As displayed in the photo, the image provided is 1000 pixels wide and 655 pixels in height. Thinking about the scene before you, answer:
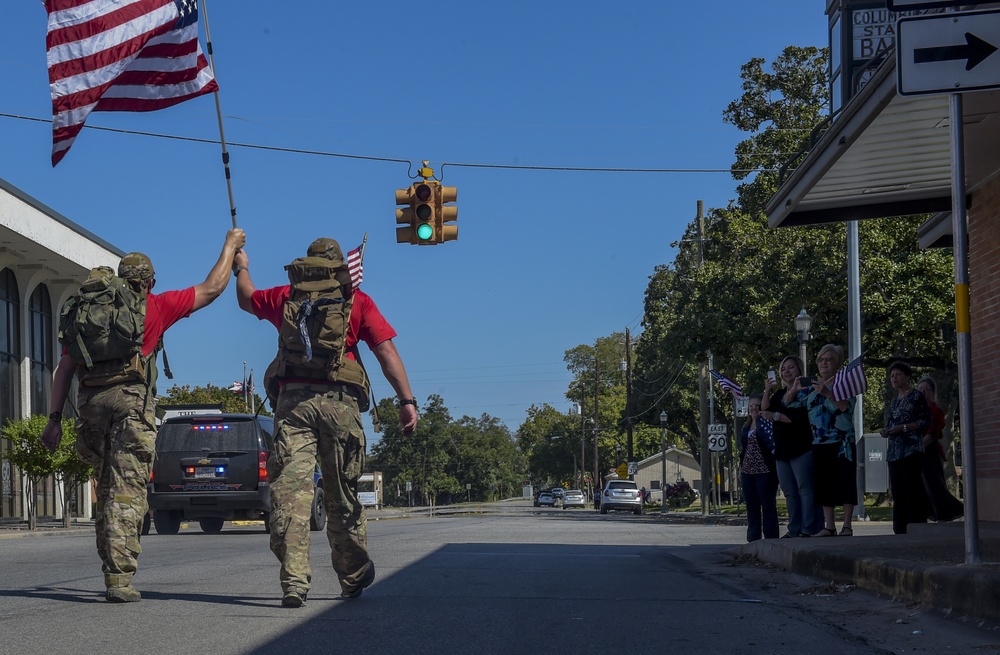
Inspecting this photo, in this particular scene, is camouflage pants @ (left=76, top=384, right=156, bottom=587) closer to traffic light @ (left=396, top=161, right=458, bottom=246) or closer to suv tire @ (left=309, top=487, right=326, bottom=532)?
suv tire @ (left=309, top=487, right=326, bottom=532)

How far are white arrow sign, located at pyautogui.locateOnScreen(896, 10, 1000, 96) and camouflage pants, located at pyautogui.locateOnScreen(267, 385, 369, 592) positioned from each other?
349cm

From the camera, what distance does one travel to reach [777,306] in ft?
98.2

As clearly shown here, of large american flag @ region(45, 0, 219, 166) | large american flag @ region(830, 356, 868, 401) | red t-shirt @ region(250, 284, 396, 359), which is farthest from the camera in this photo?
large american flag @ region(830, 356, 868, 401)

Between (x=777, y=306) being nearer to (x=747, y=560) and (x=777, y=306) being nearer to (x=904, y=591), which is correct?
(x=747, y=560)

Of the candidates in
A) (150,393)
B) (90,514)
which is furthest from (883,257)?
(90,514)

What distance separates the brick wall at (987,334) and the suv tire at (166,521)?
34.5 ft

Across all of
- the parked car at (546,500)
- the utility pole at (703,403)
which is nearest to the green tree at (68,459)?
the utility pole at (703,403)

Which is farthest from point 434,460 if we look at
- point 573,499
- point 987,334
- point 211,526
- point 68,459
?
point 987,334

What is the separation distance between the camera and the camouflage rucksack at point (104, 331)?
6961 mm

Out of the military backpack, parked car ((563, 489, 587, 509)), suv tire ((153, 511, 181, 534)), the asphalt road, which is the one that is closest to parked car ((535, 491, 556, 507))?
parked car ((563, 489, 587, 509))

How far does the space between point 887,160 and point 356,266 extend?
17.7ft

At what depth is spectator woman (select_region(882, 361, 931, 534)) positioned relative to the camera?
11242 millimetres

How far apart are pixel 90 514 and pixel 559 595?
131 ft

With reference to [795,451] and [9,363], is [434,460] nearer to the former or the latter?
[9,363]
